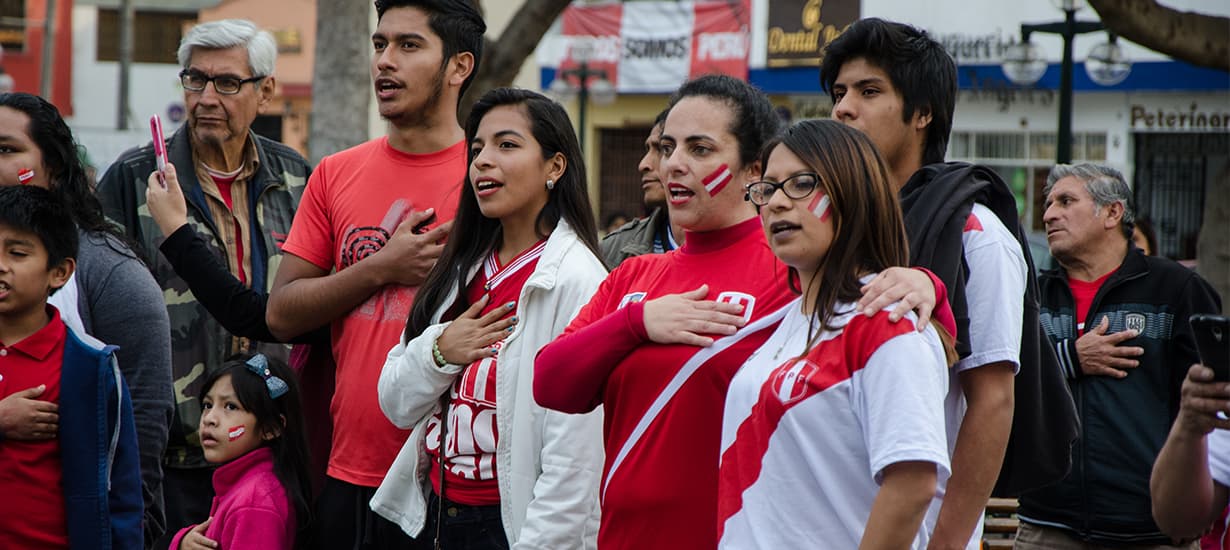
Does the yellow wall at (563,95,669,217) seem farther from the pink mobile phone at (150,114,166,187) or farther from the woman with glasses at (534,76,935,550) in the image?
the woman with glasses at (534,76,935,550)

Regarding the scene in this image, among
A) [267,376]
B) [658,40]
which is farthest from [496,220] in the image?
[658,40]

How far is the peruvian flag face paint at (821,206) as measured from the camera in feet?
10.1

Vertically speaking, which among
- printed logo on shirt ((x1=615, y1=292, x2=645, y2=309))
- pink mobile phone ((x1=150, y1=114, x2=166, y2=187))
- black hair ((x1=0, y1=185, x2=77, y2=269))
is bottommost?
printed logo on shirt ((x1=615, y1=292, x2=645, y2=309))

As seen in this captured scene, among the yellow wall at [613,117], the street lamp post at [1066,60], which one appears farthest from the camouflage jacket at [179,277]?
the yellow wall at [613,117]

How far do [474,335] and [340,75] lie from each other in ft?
21.4

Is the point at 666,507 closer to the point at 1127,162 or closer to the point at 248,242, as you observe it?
the point at 248,242

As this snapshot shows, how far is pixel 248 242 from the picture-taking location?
535 cm

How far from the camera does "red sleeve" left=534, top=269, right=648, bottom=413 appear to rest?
338 cm

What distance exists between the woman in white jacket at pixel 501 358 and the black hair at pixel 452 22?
471mm

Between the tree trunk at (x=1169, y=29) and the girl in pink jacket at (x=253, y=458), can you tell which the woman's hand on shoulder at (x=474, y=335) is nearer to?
the girl in pink jacket at (x=253, y=458)

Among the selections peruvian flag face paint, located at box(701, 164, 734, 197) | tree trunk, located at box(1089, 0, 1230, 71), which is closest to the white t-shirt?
peruvian flag face paint, located at box(701, 164, 734, 197)

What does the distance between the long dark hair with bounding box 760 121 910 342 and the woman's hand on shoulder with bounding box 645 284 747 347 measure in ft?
0.84

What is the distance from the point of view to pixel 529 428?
3.92 m

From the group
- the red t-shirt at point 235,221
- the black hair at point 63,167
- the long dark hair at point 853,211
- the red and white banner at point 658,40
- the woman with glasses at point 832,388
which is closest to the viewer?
the woman with glasses at point 832,388
